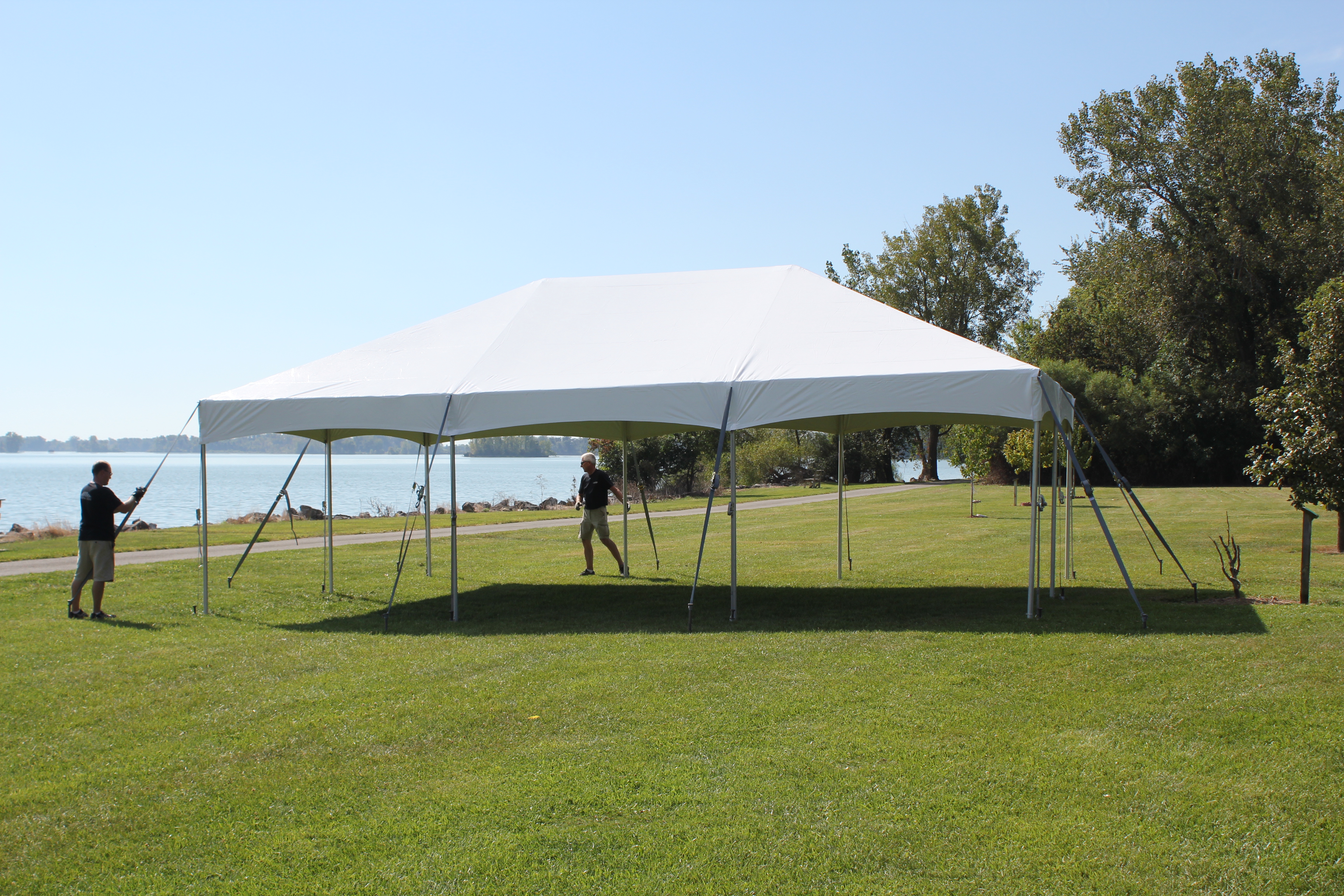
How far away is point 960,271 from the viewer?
48.9 m

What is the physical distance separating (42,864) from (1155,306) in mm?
37573

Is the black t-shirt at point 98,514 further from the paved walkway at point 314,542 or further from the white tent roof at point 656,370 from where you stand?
the paved walkway at point 314,542

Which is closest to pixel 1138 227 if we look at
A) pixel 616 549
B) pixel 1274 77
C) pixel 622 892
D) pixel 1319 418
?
pixel 1274 77

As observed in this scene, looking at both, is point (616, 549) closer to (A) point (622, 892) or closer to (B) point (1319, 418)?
(B) point (1319, 418)

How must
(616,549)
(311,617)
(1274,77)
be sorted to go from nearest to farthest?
1. (311,617)
2. (616,549)
3. (1274,77)

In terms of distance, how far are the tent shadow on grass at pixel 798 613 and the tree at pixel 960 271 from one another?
38.4 meters

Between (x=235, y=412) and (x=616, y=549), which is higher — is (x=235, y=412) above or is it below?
above

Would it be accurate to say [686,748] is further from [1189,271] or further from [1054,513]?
[1189,271]

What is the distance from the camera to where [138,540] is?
64.9 feet

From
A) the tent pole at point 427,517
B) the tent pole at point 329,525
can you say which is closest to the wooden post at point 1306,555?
the tent pole at point 427,517

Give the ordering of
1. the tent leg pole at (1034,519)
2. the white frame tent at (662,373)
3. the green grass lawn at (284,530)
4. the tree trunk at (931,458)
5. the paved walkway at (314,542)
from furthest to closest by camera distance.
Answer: the tree trunk at (931,458) → the green grass lawn at (284,530) → the paved walkway at (314,542) → the white frame tent at (662,373) → the tent leg pole at (1034,519)

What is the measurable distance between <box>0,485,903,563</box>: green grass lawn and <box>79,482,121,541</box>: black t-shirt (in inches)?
150

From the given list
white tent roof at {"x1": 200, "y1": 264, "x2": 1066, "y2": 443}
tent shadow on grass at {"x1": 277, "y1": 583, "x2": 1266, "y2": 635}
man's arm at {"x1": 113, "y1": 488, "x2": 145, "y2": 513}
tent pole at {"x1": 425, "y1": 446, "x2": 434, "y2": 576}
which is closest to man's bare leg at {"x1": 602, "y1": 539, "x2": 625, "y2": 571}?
tent shadow on grass at {"x1": 277, "y1": 583, "x2": 1266, "y2": 635}

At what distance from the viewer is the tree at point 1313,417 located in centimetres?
1045
